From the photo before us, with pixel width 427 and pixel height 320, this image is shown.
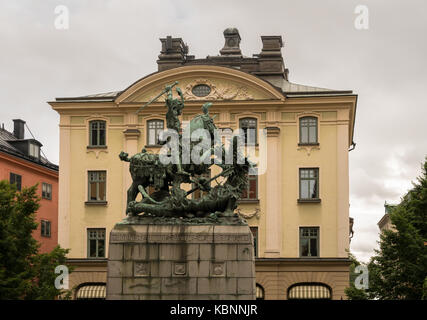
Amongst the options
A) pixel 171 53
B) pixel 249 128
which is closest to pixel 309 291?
pixel 249 128

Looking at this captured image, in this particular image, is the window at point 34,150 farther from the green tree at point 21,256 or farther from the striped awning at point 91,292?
the green tree at point 21,256

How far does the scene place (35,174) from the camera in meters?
60.5

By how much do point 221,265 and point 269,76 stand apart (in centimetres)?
3048

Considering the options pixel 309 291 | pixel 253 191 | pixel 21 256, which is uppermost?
pixel 253 191

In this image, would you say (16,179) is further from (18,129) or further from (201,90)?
(201,90)

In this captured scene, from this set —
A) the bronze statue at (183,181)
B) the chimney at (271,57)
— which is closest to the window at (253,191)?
the chimney at (271,57)

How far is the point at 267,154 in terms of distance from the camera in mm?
48406

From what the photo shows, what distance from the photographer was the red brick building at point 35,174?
187ft

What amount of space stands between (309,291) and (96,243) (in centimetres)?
1215

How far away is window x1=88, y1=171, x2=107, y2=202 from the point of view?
162 feet

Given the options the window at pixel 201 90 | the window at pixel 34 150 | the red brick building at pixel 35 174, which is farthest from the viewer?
the window at pixel 34 150

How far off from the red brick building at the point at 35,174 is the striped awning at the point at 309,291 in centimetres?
1800

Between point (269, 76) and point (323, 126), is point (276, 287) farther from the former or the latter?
point (269, 76)
